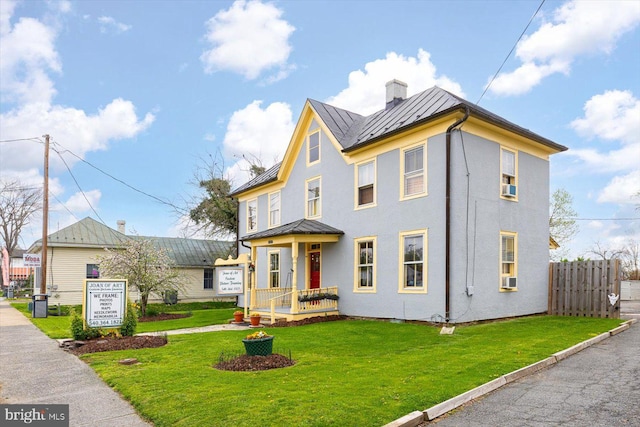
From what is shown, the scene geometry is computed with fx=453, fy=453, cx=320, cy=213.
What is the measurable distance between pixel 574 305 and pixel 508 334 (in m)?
5.54

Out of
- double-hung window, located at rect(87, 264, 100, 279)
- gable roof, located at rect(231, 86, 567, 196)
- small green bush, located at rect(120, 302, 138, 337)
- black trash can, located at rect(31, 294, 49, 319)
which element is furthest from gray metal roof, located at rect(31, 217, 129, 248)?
small green bush, located at rect(120, 302, 138, 337)

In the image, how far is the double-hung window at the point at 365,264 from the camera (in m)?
15.3

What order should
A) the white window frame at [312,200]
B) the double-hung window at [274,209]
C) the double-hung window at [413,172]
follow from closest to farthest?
the double-hung window at [413,172], the white window frame at [312,200], the double-hung window at [274,209]

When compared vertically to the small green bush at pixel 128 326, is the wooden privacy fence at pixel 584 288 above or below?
above

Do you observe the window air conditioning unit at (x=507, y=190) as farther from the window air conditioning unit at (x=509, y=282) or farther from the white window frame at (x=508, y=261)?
the window air conditioning unit at (x=509, y=282)

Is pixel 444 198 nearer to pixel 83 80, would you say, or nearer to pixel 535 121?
pixel 535 121

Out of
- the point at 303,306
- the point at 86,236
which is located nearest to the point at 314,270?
the point at 303,306

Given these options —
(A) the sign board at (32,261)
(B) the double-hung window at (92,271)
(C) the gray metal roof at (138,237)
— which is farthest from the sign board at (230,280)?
(B) the double-hung window at (92,271)

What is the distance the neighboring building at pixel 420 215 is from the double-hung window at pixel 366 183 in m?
0.04

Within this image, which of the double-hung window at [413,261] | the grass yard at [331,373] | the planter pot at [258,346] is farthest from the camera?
the double-hung window at [413,261]

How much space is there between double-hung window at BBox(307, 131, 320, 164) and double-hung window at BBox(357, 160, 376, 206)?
9.22 feet

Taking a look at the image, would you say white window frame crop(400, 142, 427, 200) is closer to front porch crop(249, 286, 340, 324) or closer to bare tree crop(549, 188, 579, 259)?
front porch crop(249, 286, 340, 324)

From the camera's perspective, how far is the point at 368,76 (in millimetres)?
20219

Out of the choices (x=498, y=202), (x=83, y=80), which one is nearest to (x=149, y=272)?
(x=83, y=80)
